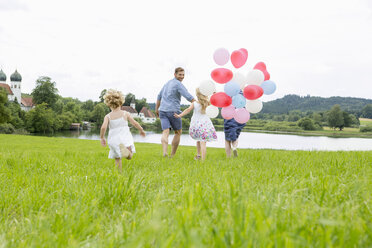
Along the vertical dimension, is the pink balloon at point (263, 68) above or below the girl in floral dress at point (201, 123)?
above

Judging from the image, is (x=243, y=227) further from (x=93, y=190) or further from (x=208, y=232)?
(x=93, y=190)

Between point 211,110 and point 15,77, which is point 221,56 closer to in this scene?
point 211,110

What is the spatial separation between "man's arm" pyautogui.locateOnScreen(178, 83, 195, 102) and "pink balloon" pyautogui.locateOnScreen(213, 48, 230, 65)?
3.29ft

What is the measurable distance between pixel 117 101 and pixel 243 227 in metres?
3.65

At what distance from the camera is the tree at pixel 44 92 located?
64.5m

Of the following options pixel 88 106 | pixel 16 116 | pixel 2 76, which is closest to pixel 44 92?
pixel 16 116

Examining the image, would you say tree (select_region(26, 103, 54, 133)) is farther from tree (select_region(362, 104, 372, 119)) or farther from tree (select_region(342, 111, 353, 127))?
tree (select_region(362, 104, 372, 119))

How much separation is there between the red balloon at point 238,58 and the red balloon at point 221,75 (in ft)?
1.17

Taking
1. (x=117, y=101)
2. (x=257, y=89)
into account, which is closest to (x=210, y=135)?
(x=257, y=89)

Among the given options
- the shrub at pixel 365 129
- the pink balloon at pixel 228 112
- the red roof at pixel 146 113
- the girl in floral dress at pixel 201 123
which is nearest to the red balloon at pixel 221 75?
the girl in floral dress at pixel 201 123

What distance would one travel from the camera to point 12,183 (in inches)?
107

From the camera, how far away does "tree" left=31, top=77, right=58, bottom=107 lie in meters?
64.5

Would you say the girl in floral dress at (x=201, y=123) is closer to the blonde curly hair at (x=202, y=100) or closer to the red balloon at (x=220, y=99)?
the blonde curly hair at (x=202, y=100)

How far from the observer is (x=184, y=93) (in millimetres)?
6324
